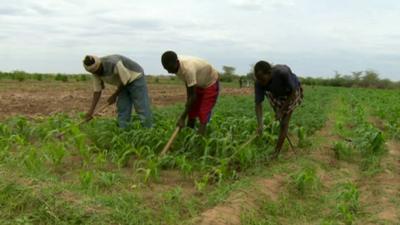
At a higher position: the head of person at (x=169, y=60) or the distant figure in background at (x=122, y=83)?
the head of person at (x=169, y=60)

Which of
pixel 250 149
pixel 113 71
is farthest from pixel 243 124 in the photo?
pixel 113 71

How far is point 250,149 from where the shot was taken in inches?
232

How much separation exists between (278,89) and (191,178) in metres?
1.59

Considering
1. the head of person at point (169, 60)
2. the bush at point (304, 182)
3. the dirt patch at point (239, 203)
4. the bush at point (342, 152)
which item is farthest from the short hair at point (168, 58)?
the bush at point (342, 152)

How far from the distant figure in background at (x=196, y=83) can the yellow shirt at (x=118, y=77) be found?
3.24 ft

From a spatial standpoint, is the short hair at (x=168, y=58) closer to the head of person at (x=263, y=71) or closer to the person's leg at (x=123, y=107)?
the head of person at (x=263, y=71)

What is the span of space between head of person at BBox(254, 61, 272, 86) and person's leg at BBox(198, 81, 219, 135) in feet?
3.05

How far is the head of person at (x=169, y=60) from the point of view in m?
5.74

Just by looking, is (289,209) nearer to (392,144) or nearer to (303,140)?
(303,140)

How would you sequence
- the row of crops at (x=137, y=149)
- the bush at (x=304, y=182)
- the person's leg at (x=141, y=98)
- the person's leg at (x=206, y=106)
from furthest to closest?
the person's leg at (x=141, y=98), the person's leg at (x=206, y=106), the row of crops at (x=137, y=149), the bush at (x=304, y=182)

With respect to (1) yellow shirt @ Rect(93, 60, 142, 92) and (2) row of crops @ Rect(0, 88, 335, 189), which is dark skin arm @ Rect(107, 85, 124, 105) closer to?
(1) yellow shirt @ Rect(93, 60, 142, 92)

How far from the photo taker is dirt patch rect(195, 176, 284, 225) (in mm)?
3949

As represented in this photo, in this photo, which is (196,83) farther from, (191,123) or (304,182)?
(304,182)

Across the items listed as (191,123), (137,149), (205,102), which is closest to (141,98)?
(191,123)
